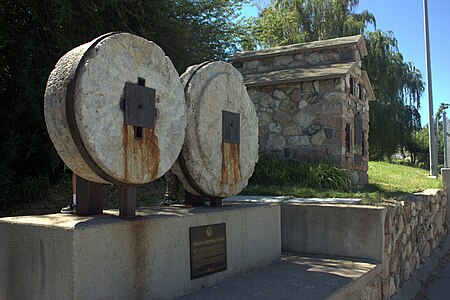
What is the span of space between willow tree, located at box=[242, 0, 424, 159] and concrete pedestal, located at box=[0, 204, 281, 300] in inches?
665

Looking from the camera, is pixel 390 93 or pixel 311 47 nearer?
pixel 311 47

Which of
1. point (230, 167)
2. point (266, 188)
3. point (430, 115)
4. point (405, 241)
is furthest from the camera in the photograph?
point (430, 115)

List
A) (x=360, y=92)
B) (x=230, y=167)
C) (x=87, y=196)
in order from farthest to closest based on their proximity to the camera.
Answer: (x=360, y=92) < (x=230, y=167) < (x=87, y=196)

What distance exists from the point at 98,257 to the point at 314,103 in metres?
6.73

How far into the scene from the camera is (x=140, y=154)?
2.90 metres

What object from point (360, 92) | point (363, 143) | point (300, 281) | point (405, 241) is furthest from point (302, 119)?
point (300, 281)

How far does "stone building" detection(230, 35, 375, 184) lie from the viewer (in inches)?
325

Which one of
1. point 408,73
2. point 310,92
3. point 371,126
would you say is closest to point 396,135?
point 371,126

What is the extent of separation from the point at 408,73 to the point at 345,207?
63.2 feet

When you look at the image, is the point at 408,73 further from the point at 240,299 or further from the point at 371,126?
the point at 240,299

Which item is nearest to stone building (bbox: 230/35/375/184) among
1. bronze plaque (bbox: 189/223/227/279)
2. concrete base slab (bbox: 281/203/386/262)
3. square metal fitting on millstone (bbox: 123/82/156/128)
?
concrete base slab (bbox: 281/203/386/262)

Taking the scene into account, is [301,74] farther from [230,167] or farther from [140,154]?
[140,154]

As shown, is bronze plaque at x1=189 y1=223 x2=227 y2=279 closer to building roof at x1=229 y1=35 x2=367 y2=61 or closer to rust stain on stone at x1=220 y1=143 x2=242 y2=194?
rust stain on stone at x1=220 y1=143 x2=242 y2=194

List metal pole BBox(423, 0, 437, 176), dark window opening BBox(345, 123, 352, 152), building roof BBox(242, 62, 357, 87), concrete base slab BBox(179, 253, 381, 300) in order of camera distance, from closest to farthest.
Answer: concrete base slab BBox(179, 253, 381, 300) < building roof BBox(242, 62, 357, 87) < dark window opening BBox(345, 123, 352, 152) < metal pole BBox(423, 0, 437, 176)
